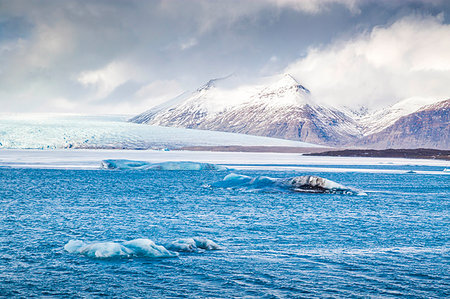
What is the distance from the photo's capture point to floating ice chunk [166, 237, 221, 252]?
1620cm

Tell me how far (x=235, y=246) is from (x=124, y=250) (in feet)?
11.2

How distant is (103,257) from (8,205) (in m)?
13.8

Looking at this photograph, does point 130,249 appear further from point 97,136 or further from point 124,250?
point 97,136

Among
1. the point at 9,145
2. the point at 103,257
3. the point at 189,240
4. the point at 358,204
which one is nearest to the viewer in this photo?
the point at 103,257

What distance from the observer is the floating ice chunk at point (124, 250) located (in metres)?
15.2

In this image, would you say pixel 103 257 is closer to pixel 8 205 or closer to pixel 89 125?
pixel 8 205

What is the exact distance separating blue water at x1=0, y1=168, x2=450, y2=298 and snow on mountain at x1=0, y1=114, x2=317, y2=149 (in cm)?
8148

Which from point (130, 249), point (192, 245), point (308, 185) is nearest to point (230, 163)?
point (308, 185)

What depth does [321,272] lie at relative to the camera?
13.9 meters

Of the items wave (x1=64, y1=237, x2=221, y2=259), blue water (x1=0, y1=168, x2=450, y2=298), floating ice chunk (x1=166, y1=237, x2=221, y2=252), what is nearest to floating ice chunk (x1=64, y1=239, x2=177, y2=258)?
wave (x1=64, y1=237, x2=221, y2=259)

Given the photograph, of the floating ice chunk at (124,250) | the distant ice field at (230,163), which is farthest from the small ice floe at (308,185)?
the distant ice field at (230,163)

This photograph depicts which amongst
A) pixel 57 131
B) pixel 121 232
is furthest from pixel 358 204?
pixel 57 131

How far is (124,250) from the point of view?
15367 mm

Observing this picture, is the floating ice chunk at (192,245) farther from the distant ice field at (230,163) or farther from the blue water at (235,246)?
the distant ice field at (230,163)
